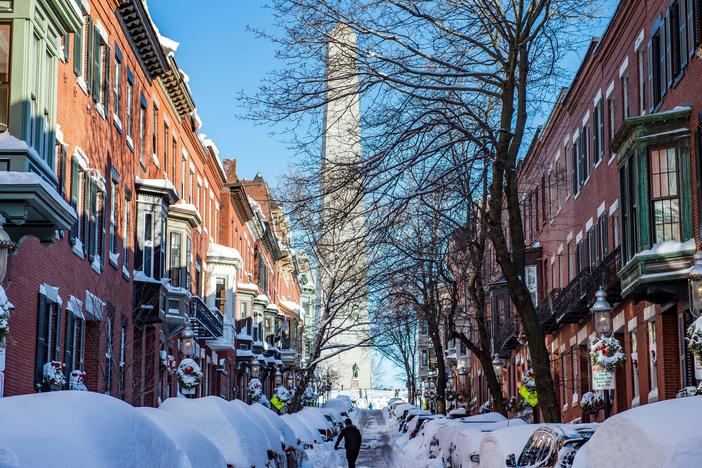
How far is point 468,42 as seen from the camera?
22.5 m

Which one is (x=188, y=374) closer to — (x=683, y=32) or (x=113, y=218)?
(x=113, y=218)

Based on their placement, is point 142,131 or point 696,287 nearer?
point 696,287

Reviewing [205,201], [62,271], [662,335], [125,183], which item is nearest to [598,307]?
[662,335]

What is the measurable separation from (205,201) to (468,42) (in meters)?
31.8

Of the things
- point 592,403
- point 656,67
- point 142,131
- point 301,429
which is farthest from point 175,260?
point 656,67

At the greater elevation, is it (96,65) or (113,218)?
(96,65)

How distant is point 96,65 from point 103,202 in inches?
137

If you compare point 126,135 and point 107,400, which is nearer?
point 107,400

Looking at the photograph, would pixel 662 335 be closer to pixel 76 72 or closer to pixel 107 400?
pixel 76 72

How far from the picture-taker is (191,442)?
12023mm

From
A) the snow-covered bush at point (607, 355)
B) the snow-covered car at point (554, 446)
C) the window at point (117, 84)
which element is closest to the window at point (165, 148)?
the window at point (117, 84)

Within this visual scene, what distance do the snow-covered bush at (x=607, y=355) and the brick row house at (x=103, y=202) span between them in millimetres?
7058

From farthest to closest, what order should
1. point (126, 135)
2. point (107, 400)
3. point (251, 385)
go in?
point (251, 385)
point (126, 135)
point (107, 400)

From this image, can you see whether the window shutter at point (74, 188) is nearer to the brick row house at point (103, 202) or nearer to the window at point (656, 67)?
the brick row house at point (103, 202)
